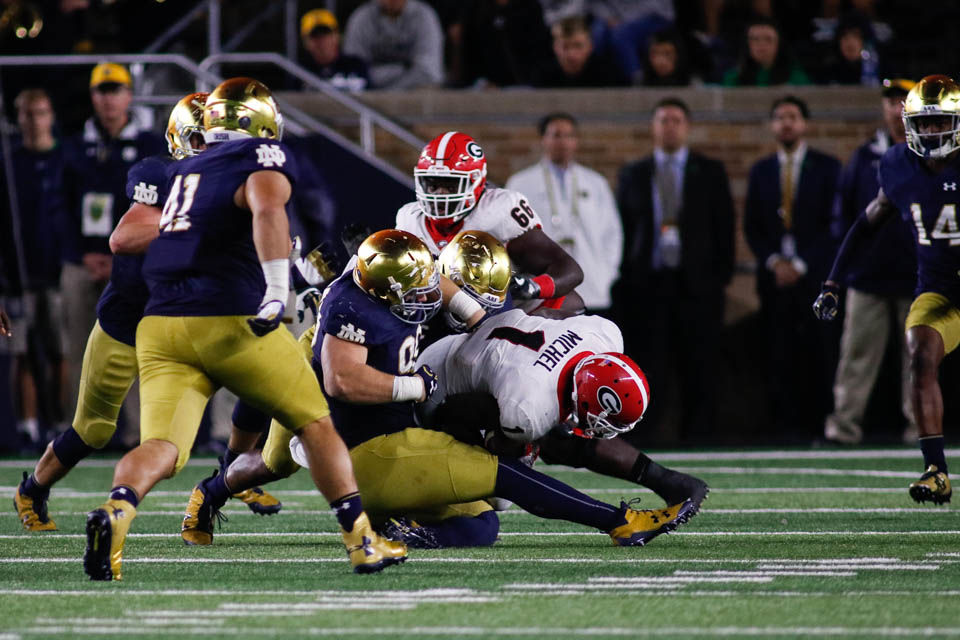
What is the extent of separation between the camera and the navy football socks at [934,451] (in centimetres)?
664

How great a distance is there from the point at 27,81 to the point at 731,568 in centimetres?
743

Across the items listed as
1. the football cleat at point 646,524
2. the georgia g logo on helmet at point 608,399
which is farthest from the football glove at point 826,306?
the georgia g logo on helmet at point 608,399

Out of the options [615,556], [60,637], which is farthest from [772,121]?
[60,637]

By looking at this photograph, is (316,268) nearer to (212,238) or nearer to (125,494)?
(212,238)

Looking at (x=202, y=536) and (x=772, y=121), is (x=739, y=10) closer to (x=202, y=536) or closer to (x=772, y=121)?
(x=772, y=121)

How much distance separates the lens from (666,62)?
10.9m

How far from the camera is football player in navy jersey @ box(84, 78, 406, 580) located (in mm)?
4719

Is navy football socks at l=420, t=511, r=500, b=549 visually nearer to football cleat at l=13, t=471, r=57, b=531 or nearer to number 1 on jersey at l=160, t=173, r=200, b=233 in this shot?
number 1 on jersey at l=160, t=173, r=200, b=233

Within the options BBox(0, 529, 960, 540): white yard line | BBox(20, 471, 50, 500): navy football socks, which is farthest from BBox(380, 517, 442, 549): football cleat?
BBox(20, 471, 50, 500): navy football socks

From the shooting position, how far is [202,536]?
5.71 metres

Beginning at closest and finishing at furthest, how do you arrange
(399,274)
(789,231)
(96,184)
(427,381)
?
(399,274) < (427,381) < (96,184) < (789,231)

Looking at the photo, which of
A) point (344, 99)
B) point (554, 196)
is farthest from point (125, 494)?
point (344, 99)

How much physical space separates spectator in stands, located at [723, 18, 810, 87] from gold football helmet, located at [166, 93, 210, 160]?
590 centimetres

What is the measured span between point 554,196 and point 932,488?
397 centimetres
